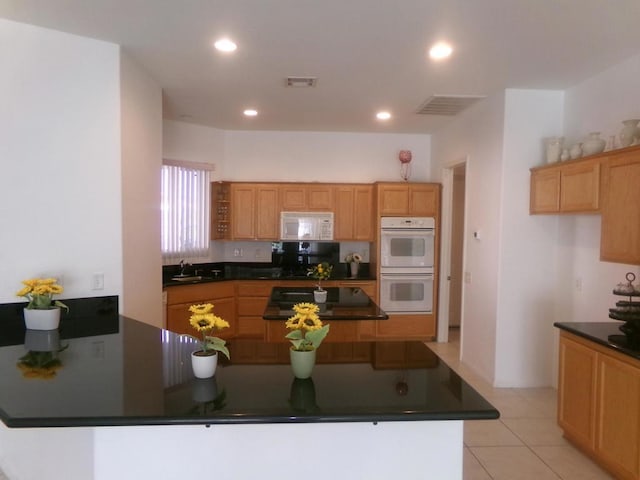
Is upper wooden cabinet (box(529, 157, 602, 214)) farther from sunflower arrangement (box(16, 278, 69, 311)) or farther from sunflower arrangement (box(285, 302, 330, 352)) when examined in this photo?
sunflower arrangement (box(16, 278, 69, 311))

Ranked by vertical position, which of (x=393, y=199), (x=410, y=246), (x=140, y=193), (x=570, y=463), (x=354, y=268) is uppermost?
(x=393, y=199)

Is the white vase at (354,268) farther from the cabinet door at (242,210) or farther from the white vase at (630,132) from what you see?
the white vase at (630,132)

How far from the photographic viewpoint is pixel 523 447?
2.97 meters

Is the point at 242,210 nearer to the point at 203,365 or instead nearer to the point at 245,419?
the point at 203,365

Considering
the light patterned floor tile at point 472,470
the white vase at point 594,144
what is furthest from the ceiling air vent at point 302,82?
the light patterned floor tile at point 472,470

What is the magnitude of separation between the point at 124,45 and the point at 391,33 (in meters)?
1.86

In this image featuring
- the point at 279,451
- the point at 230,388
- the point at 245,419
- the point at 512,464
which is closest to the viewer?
the point at 245,419

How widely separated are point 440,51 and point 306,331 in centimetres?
237

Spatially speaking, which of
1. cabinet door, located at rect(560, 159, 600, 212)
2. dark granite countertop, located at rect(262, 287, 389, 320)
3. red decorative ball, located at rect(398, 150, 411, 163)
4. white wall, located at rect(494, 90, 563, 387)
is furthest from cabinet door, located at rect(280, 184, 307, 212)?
cabinet door, located at rect(560, 159, 600, 212)

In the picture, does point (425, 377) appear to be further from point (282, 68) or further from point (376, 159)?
point (376, 159)

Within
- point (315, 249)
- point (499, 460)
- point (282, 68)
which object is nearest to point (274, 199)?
point (315, 249)

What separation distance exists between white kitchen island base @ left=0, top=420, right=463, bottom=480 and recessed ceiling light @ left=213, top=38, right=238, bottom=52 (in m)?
2.49

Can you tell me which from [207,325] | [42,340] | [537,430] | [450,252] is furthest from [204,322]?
[450,252]

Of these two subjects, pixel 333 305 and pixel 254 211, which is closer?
pixel 333 305
